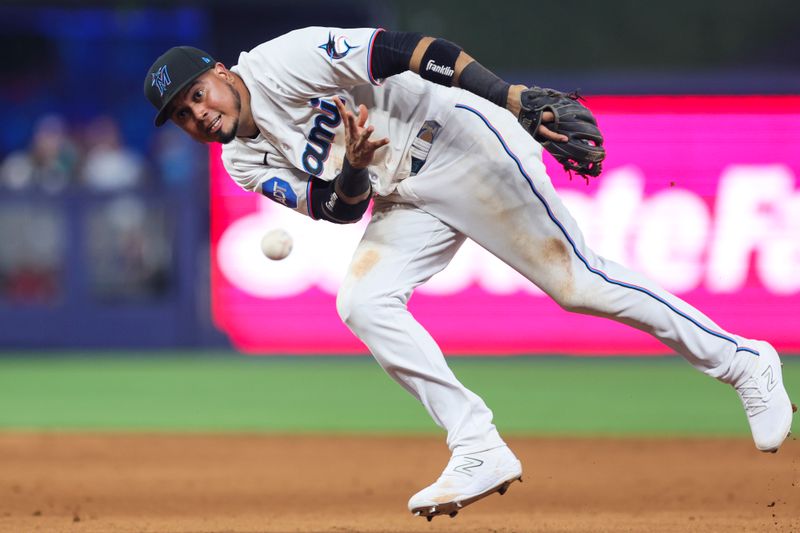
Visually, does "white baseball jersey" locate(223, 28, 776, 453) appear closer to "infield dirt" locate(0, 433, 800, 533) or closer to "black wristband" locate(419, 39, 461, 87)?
"black wristband" locate(419, 39, 461, 87)

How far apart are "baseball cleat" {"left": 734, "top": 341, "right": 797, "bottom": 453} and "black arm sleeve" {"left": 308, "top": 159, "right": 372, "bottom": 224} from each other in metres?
1.61

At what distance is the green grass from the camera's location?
7.64m

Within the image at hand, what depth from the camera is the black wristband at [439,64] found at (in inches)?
160

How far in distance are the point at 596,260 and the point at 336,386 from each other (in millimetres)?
4972

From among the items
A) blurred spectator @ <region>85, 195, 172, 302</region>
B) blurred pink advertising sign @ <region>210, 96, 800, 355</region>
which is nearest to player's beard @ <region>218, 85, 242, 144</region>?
blurred pink advertising sign @ <region>210, 96, 800, 355</region>

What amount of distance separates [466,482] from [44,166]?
8.29 meters

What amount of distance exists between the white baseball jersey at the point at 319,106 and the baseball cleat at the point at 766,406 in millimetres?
1541

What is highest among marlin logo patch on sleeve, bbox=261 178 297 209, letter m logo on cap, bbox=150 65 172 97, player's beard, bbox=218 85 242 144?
letter m logo on cap, bbox=150 65 172 97

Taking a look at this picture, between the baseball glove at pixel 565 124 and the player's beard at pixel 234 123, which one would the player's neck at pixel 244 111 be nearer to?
the player's beard at pixel 234 123

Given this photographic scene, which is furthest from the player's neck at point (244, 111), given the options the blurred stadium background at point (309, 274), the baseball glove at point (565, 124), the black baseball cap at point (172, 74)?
the blurred stadium background at point (309, 274)

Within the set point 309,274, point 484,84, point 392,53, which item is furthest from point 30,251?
point 484,84

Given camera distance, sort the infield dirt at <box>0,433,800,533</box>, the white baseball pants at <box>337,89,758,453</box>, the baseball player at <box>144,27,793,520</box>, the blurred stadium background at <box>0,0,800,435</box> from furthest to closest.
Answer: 1. the blurred stadium background at <box>0,0,800,435</box>
2. the infield dirt at <box>0,433,800,533</box>
3. the white baseball pants at <box>337,89,758,453</box>
4. the baseball player at <box>144,27,793,520</box>

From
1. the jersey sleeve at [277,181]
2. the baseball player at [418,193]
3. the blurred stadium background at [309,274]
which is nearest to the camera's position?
the baseball player at [418,193]

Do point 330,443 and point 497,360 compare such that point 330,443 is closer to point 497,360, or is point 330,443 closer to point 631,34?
point 497,360
